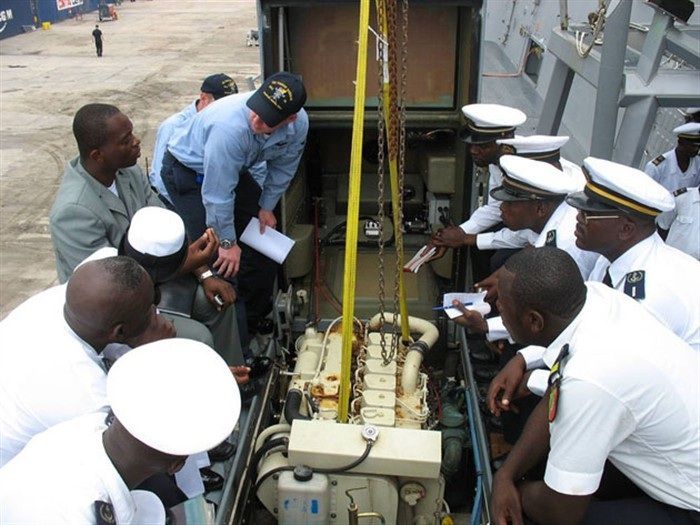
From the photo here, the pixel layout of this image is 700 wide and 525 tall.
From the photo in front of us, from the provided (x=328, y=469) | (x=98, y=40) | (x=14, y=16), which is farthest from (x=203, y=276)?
(x=14, y=16)

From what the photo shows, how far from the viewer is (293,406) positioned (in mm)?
3168

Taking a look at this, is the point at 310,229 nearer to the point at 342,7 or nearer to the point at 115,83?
the point at 342,7

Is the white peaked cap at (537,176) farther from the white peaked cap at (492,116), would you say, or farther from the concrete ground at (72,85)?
the concrete ground at (72,85)

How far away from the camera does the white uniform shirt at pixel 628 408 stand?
6.15 feet

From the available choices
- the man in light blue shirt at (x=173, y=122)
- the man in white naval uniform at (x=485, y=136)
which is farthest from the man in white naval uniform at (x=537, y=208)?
the man in light blue shirt at (x=173, y=122)

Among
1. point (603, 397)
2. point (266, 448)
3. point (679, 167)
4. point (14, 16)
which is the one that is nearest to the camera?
point (603, 397)

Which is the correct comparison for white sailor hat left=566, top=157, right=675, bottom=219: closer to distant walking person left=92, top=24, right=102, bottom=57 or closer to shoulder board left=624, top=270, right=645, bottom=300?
shoulder board left=624, top=270, right=645, bottom=300

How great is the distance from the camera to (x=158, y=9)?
2936cm

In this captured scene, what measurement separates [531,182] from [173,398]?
7.24 feet

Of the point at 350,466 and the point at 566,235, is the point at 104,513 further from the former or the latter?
the point at 566,235

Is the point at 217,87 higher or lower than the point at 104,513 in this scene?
higher

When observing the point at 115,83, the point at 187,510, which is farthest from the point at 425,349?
the point at 115,83

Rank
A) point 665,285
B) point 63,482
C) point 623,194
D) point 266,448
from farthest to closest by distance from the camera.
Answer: point 266,448
point 623,194
point 665,285
point 63,482

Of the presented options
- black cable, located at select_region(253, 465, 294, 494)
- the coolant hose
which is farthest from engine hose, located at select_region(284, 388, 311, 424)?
the coolant hose
